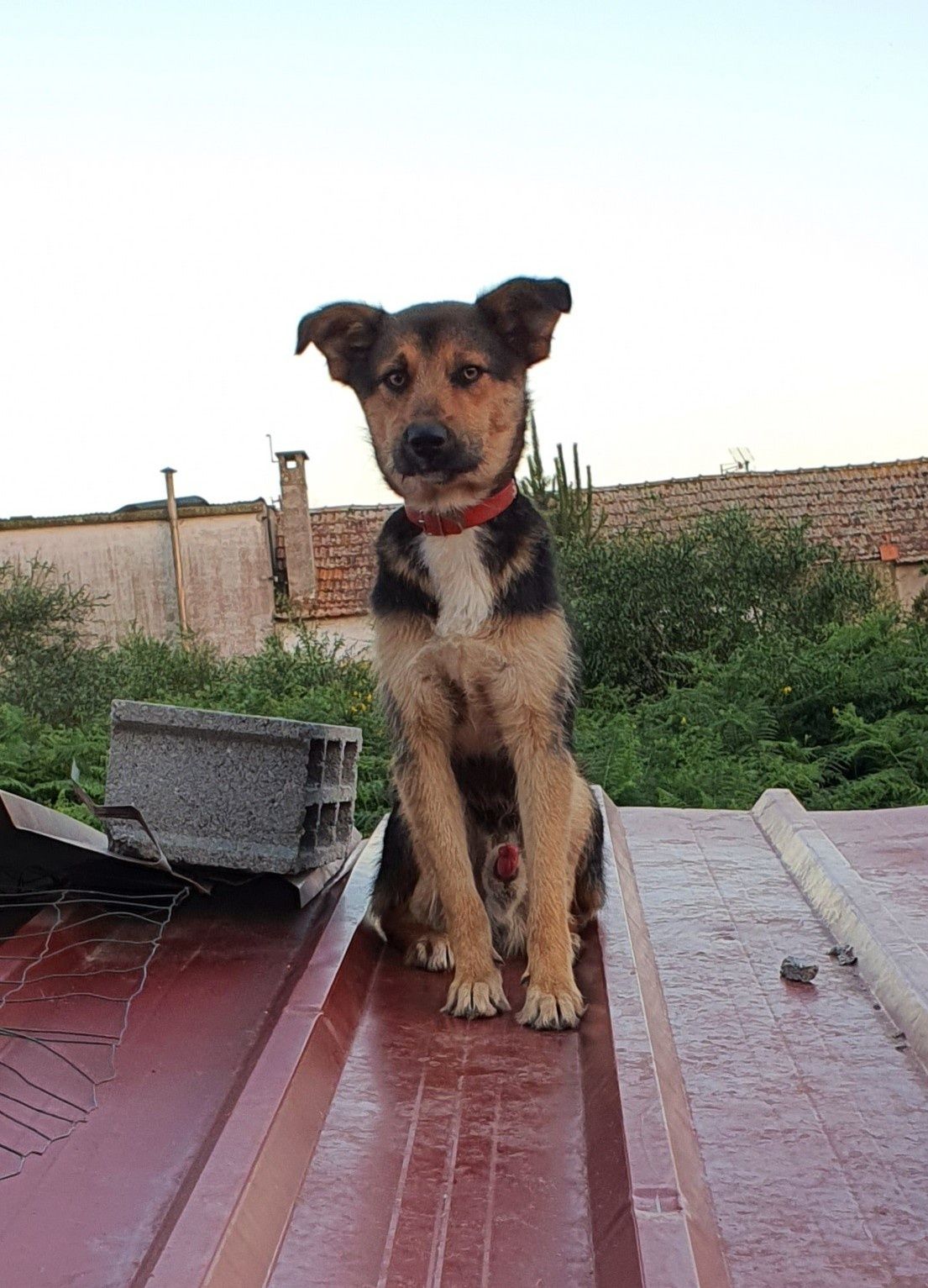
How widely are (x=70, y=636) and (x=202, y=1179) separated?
1807 cm

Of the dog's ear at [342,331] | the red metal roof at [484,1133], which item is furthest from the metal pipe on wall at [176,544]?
the red metal roof at [484,1133]

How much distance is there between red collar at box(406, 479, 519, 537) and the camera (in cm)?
327

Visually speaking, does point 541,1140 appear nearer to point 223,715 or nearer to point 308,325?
point 223,715

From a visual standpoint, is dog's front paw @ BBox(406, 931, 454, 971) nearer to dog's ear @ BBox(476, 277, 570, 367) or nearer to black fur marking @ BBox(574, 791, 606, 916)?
black fur marking @ BBox(574, 791, 606, 916)

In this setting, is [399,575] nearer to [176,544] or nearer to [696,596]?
[696,596]

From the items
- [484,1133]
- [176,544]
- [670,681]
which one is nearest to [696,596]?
[670,681]

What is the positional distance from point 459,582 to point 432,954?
0.94 meters

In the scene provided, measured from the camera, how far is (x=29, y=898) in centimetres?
282

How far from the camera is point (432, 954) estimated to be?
309cm

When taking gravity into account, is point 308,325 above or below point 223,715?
above

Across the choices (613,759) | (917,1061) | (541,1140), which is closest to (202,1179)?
(541,1140)

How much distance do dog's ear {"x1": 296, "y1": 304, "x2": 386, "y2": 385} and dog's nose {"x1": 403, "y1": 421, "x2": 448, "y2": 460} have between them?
0.50 m

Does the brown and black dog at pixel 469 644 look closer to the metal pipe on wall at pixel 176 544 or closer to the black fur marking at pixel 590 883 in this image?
the black fur marking at pixel 590 883

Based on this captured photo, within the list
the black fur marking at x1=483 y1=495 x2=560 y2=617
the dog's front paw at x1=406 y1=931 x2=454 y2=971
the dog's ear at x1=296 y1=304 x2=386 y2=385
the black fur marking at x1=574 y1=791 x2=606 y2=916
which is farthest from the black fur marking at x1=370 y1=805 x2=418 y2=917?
the dog's ear at x1=296 y1=304 x2=386 y2=385
